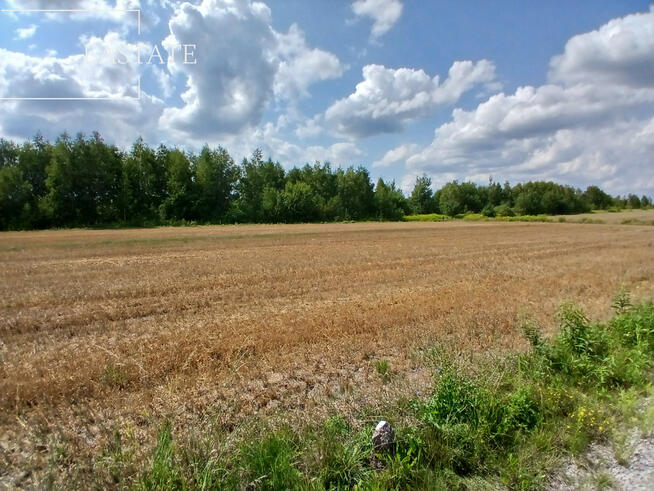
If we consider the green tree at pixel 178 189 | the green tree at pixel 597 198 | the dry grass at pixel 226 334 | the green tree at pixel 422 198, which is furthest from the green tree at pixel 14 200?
the green tree at pixel 597 198

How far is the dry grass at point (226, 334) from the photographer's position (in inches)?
165

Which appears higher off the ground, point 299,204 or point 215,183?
point 215,183

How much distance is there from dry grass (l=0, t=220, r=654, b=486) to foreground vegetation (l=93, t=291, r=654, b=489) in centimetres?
64

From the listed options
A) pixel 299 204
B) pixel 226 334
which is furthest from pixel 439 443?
pixel 299 204

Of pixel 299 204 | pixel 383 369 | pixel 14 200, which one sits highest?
pixel 299 204

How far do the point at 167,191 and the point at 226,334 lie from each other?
247 feet

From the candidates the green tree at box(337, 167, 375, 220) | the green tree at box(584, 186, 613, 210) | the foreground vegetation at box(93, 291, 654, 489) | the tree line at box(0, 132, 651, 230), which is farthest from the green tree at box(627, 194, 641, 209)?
the foreground vegetation at box(93, 291, 654, 489)

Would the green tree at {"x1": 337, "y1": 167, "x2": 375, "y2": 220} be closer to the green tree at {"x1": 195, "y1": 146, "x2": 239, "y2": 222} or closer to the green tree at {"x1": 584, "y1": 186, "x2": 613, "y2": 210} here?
the green tree at {"x1": 195, "y1": 146, "x2": 239, "y2": 222}

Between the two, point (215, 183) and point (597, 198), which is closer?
point (215, 183)

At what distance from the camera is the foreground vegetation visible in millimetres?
3031

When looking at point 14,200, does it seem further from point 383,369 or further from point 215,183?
point 383,369

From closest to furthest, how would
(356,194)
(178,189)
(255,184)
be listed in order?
(178,189), (255,184), (356,194)

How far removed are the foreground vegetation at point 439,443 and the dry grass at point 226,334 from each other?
64 cm

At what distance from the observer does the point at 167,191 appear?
72.9 metres
